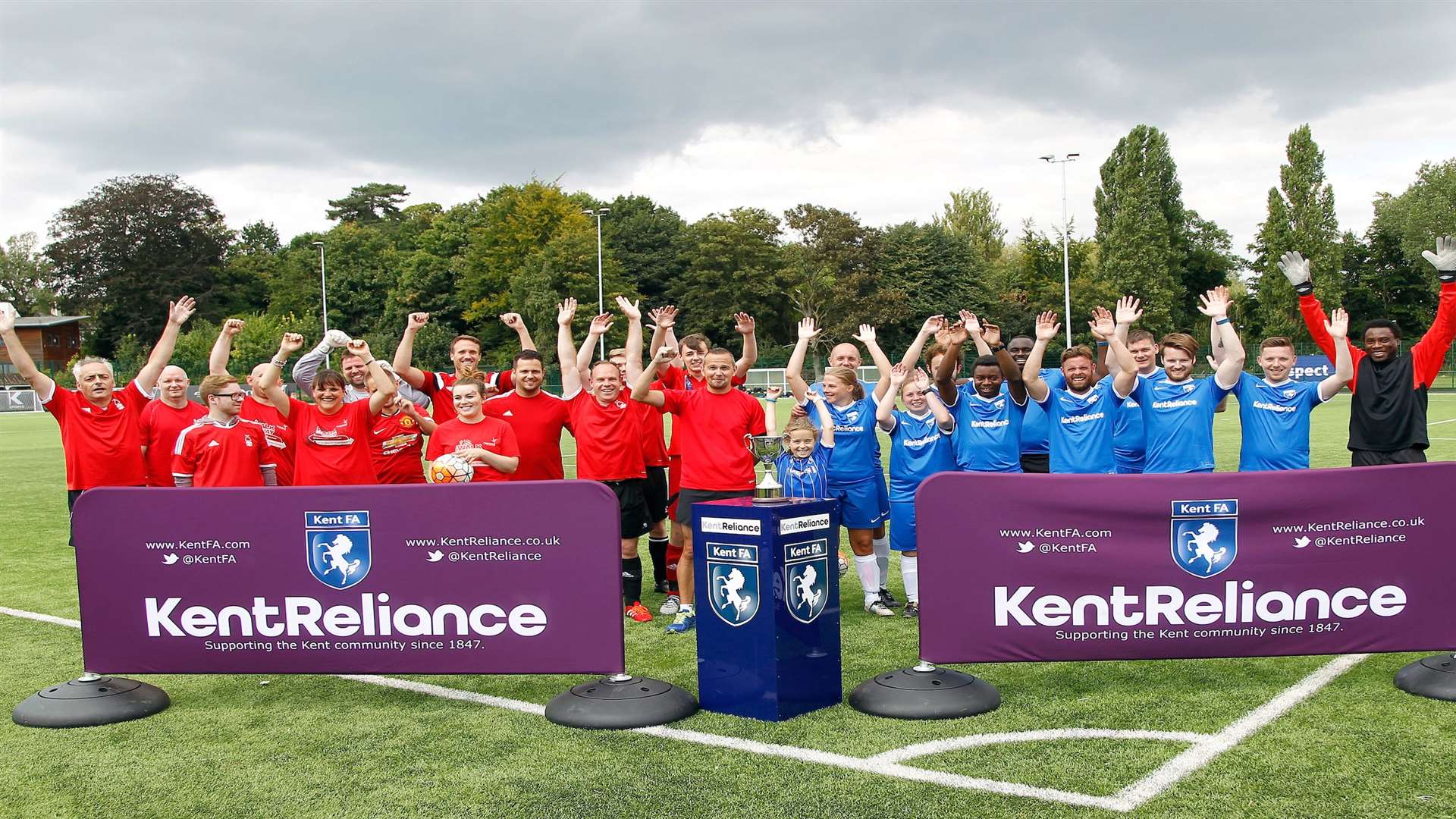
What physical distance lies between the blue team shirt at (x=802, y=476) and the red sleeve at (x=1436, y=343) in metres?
4.36

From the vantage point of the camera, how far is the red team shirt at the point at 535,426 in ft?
25.5

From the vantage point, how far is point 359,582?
5.55 meters

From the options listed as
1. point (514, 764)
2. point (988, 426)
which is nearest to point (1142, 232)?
point (988, 426)

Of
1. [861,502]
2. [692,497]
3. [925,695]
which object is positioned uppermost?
[692,497]

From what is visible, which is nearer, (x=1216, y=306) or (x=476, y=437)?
(x=476, y=437)

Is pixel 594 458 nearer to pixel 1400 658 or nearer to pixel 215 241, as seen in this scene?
pixel 1400 658

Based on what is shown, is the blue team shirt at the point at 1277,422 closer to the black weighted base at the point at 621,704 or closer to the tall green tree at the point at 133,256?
the black weighted base at the point at 621,704

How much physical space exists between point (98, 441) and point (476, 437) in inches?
142

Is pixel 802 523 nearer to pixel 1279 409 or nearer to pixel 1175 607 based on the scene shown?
pixel 1175 607

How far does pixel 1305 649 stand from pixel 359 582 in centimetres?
475

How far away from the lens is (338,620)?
18.3ft

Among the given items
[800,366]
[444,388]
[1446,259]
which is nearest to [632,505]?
[800,366]

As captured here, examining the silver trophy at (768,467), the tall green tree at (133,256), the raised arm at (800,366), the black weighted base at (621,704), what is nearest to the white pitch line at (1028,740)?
the black weighted base at (621,704)

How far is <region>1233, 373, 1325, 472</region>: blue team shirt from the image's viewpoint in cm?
695
